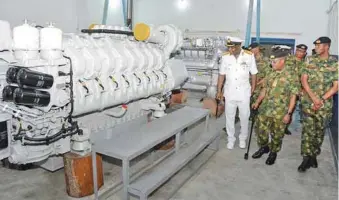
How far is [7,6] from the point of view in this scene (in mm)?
5484

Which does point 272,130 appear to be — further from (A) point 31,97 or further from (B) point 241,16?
(B) point 241,16

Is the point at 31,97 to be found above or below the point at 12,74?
below

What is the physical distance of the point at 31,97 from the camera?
2318 mm

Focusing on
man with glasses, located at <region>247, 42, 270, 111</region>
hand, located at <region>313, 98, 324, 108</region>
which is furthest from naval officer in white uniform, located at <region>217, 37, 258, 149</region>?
hand, located at <region>313, 98, 324, 108</region>

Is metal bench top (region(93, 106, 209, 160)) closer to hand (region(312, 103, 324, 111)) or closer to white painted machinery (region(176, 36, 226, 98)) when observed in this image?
hand (region(312, 103, 324, 111))

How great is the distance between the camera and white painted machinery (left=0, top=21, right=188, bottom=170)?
7.78 ft

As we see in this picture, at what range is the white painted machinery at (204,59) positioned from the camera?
638 centimetres

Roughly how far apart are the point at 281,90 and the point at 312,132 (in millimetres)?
556

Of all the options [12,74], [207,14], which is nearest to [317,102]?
[12,74]

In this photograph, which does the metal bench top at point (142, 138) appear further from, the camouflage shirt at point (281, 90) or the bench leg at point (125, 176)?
the camouflage shirt at point (281, 90)

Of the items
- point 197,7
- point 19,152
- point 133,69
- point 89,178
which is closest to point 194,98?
point 197,7

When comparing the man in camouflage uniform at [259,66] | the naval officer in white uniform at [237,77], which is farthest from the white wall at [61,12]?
the man in camouflage uniform at [259,66]

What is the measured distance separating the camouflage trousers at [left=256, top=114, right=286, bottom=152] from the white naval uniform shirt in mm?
449

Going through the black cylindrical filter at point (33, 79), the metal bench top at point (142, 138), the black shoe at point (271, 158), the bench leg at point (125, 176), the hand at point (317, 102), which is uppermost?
the black cylindrical filter at point (33, 79)
